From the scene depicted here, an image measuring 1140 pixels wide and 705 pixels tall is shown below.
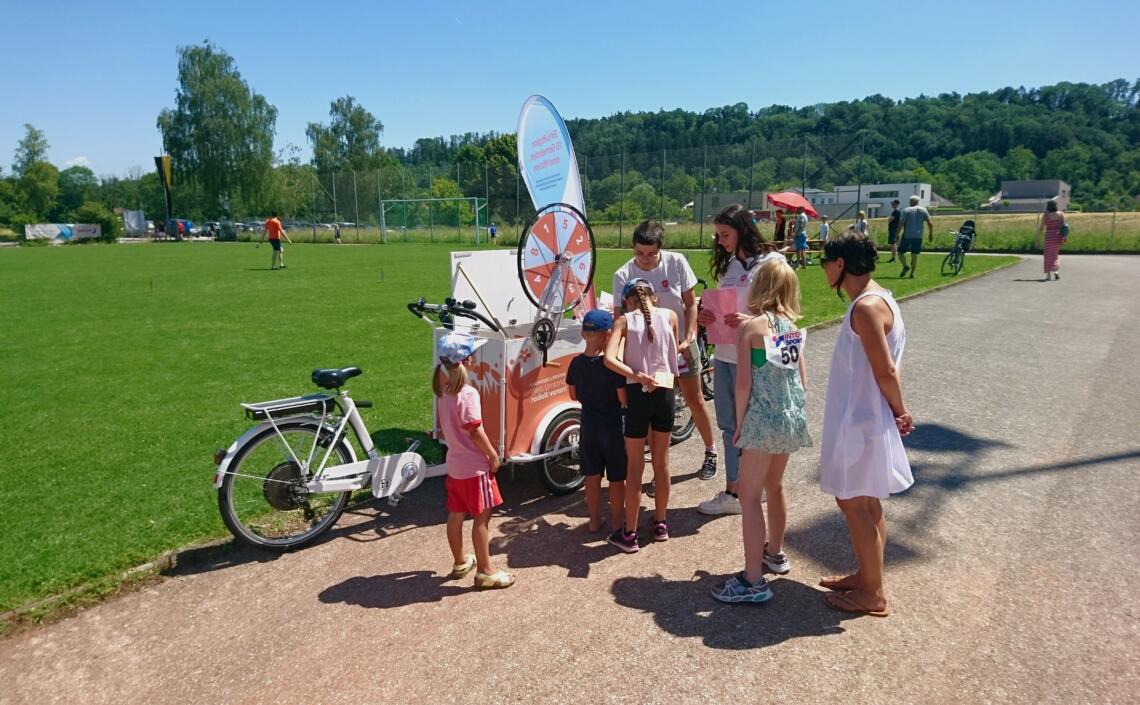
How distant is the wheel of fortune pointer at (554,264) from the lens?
4723 millimetres

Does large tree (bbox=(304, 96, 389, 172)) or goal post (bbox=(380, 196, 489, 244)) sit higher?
large tree (bbox=(304, 96, 389, 172))

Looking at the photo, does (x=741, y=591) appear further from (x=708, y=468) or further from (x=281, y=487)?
(x=281, y=487)

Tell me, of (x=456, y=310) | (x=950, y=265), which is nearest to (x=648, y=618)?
(x=456, y=310)

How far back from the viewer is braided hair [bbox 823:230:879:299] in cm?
311

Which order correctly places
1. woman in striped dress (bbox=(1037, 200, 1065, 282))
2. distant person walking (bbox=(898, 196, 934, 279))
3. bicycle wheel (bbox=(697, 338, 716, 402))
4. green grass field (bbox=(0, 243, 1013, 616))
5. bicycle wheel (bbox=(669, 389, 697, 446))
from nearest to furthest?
green grass field (bbox=(0, 243, 1013, 616))
bicycle wheel (bbox=(669, 389, 697, 446))
bicycle wheel (bbox=(697, 338, 716, 402))
woman in striped dress (bbox=(1037, 200, 1065, 282))
distant person walking (bbox=(898, 196, 934, 279))

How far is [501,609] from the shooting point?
3.48 m

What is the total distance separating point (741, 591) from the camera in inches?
136

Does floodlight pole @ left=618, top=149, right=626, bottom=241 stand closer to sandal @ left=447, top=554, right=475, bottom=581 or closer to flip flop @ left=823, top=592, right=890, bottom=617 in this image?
sandal @ left=447, top=554, right=475, bottom=581

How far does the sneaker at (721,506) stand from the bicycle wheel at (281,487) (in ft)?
7.60

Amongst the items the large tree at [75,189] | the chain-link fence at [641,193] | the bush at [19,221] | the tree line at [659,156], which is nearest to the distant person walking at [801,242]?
the chain-link fence at [641,193]

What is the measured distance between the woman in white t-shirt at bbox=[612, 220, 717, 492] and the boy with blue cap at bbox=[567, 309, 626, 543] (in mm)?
594

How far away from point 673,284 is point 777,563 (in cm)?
194

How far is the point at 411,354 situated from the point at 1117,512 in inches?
300

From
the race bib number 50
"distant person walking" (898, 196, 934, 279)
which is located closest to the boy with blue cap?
the race bib number 50
